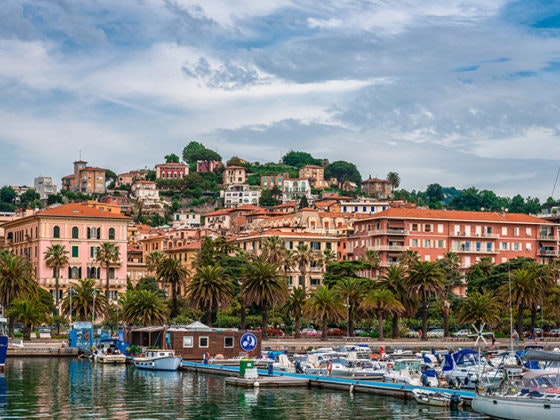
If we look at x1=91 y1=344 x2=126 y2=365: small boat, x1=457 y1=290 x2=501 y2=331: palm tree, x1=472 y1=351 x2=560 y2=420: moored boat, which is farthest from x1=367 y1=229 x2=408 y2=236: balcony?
x1=472 y1=351 x2=560 y2=420: moored boat

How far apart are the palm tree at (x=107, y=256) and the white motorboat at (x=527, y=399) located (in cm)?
8318

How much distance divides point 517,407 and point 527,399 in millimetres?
654

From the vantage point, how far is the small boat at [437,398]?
58916mm

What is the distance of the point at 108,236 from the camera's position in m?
140

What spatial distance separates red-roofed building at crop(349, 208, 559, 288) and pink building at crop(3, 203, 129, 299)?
40136mm

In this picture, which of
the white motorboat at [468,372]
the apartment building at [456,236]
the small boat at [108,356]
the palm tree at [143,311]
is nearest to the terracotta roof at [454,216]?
the apartment building at [456,236]

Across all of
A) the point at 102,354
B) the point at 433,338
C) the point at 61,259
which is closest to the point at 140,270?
the point at 61,259

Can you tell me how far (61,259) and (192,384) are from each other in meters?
59.7

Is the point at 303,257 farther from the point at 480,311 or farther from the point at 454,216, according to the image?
the point at 480,311

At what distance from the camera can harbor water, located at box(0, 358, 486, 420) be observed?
56844 millimetres

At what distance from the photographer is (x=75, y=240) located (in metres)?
138

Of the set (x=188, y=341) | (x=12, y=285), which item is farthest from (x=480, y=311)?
(x=12, y=285)

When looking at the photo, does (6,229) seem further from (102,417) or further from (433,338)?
(102,417)

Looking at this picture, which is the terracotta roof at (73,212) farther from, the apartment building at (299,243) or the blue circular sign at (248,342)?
the blue circular sign at (248,342)
